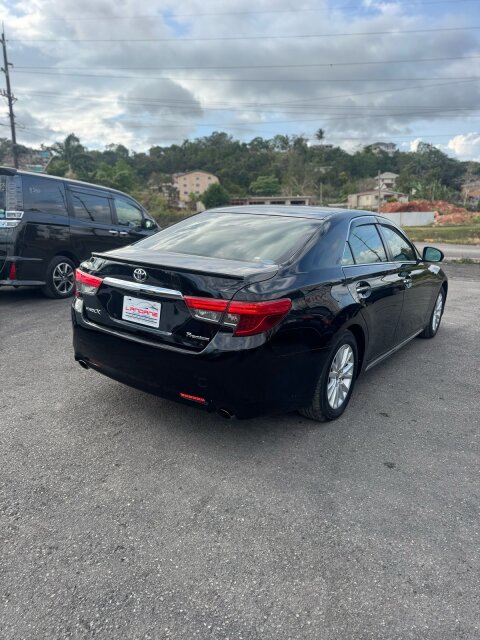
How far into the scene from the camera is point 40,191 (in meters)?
6.78

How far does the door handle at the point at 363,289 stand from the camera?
3562 mm

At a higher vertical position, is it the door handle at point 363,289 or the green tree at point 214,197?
the door handle at point 363,289

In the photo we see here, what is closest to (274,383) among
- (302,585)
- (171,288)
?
(171,288)

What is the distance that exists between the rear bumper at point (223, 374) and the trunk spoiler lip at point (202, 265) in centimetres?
46

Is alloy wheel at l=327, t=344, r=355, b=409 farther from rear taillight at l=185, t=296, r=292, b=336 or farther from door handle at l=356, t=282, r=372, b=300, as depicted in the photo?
rear taillight at l=185, t=296, r=292, b=336

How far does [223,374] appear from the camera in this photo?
2.71 meters

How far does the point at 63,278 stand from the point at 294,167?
98.7 meters

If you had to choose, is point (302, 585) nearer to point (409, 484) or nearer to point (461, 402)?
point (409, 484)

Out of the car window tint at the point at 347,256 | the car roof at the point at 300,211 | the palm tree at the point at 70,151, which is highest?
the palm tree at the point at 70,151

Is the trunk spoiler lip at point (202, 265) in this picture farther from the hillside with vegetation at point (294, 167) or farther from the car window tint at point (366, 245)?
the hillside with vegetation at point (294, 167)

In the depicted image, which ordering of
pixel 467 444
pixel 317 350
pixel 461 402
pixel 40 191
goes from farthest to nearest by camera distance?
pixel 40 191
pixel 461 402
pixel 467 444
pixel 317 350

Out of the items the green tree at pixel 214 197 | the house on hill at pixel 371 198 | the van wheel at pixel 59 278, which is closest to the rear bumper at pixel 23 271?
the van wheel at pixel 59 278

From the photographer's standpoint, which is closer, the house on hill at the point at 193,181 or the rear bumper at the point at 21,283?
the rear bumper at the point at 21,283

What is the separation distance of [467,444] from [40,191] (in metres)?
6.33
